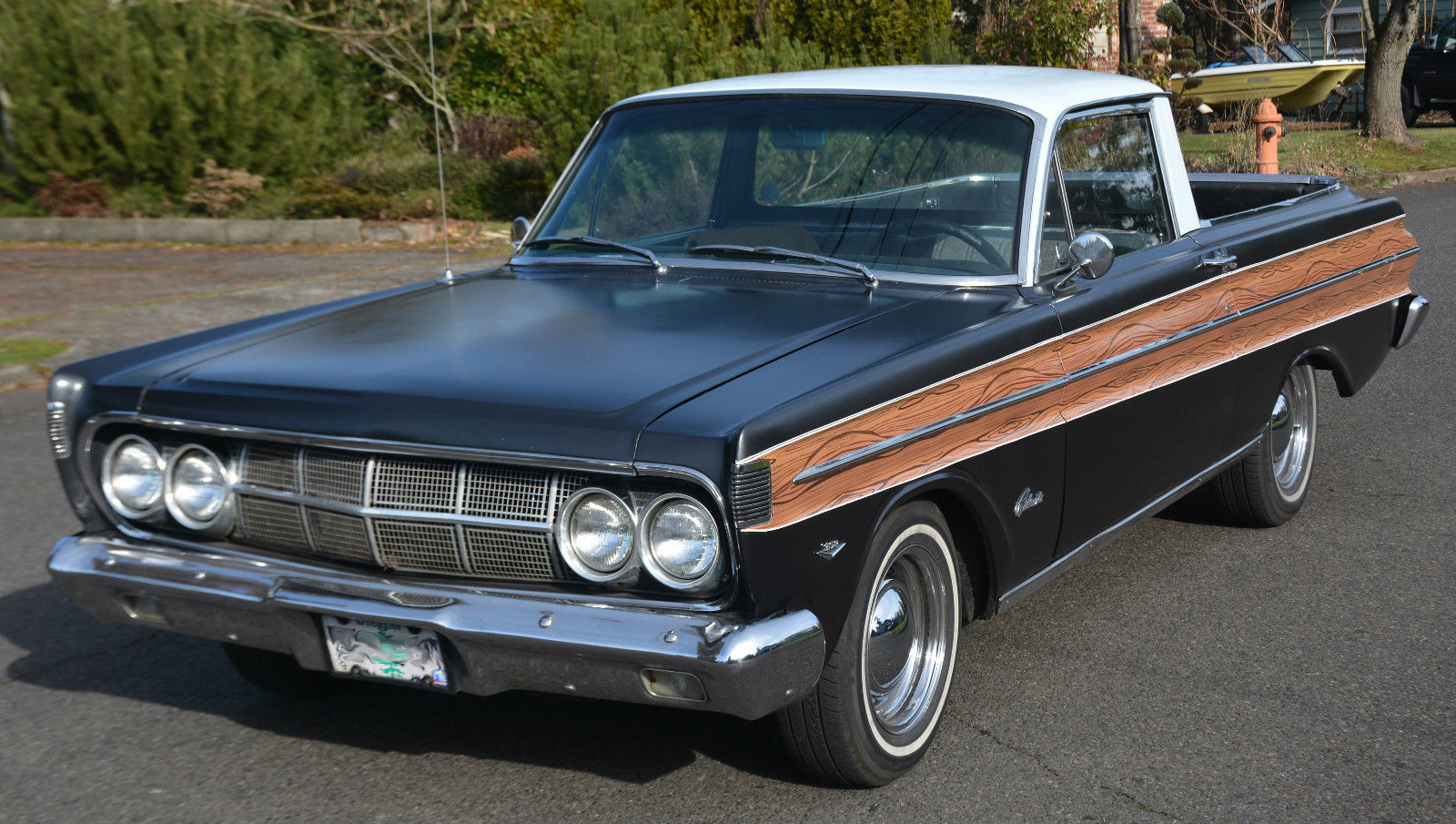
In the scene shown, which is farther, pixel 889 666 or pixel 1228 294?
pixel 1228 294

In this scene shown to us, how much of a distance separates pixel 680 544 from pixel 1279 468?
3602 mm

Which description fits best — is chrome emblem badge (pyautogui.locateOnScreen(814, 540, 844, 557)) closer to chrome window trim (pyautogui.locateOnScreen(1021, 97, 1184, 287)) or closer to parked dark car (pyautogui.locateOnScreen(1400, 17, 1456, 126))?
chrome window trim (pyautogui.locateOnScreen(1021, 97, 1184, 287))

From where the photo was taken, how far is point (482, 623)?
3.06m

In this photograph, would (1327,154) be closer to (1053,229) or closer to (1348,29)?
(1053,229)

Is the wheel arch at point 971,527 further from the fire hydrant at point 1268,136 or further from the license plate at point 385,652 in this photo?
the fire hydrant at point 1268,136

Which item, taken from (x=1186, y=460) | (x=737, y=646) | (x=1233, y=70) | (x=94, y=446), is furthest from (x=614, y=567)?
(x=1233, y=70)

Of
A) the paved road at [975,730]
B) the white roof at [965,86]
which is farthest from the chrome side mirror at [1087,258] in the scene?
the paved road at [975,730]

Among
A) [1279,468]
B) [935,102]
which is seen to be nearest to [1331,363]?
[1279,468]

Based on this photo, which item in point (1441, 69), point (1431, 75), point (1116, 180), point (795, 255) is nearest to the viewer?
point (795, 255)

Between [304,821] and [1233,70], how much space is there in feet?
64.9

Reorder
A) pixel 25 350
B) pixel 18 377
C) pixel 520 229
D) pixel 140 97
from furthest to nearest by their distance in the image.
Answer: pixel 140 97 → pixel 25 350 → pixel 18 377 → pixel 520 229

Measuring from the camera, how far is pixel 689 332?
3660 mm

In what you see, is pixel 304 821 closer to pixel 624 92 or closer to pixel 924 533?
pixel 924 533

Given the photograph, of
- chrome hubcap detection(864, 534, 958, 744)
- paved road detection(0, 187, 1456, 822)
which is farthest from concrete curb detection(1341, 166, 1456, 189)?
chrome hubcap detection(864, 534, 958, 744)
